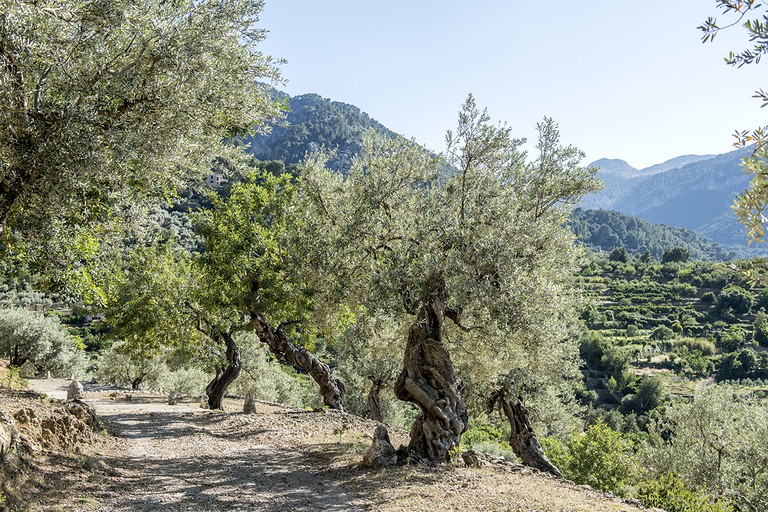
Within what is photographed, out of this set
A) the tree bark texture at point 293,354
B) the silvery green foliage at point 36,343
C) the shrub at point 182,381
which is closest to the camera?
the tree bark texture at point 293,354

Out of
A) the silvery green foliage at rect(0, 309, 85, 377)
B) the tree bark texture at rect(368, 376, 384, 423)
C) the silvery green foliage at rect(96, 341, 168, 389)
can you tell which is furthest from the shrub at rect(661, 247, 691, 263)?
the silvery green foliage at rect(0, 309, 85, 377)

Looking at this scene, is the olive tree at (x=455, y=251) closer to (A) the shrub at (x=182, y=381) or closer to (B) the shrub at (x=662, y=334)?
(A) the shrub at (x=182, y=381)

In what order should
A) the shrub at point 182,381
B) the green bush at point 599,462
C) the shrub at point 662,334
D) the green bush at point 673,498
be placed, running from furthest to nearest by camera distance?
1. the shrub at point 662,334
2. the shrub at point 182,381
3. the green bush at point 599,462
4. the green bush at point 673,498

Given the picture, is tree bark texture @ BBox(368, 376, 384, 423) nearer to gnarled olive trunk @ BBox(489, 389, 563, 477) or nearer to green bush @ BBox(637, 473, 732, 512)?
gnarled olive trunk @ BBox(489, 389, 563, 477)

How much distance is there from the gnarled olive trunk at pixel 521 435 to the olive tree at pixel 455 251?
621cm

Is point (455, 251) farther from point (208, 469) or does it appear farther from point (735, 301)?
point (735, 301)

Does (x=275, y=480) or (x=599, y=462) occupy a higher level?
(x=275, y=480)

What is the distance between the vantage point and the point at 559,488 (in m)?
10.9

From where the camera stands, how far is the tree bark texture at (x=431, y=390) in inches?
470

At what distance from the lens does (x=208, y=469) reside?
11.4m

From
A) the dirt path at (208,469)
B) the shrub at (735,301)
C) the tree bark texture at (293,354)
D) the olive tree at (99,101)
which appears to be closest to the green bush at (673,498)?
the dirt path at (208,469)

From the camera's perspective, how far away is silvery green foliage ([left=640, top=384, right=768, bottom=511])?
23281 millimetres

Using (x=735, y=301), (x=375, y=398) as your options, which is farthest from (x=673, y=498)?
(x=735, y=301)

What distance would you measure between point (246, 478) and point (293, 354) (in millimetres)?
9665
